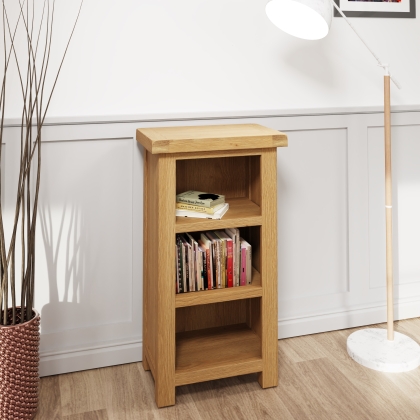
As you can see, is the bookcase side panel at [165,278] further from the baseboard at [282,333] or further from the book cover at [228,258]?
the baseboard at [282,333]

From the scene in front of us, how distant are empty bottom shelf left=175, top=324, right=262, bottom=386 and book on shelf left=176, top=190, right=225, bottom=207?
58 centimetres

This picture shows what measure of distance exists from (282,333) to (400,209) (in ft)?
2.75

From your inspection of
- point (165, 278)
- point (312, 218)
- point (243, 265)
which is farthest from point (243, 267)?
point (312, 218)

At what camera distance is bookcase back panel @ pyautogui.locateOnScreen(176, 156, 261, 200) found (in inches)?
87.6

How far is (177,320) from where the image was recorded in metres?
2.33

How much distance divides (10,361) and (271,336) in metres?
0.92

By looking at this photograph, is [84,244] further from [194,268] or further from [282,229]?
[282,229]

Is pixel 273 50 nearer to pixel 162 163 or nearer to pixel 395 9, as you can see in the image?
pixel 395 9

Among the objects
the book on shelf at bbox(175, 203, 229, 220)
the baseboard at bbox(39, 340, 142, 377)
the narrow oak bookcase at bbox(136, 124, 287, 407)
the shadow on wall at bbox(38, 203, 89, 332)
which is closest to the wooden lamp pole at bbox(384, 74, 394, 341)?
the narrow oak bookcase at bbox(136, 124, 287, 407)

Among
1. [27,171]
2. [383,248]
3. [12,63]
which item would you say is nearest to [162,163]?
[27,171]

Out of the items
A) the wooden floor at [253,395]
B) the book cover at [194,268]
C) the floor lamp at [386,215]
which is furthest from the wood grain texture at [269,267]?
the floor lamp at [386,215]

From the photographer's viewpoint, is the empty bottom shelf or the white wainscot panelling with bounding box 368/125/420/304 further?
the white wainscot panelling with bounding box 368/125/420/304

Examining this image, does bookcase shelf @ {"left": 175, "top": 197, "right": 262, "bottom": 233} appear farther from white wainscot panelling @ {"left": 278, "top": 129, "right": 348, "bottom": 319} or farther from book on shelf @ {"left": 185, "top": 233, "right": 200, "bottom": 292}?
white wainscot panelling @ {"left": 278, "top": 129, "right": 348, "bottom": 319}

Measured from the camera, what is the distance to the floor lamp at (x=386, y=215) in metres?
2.15
